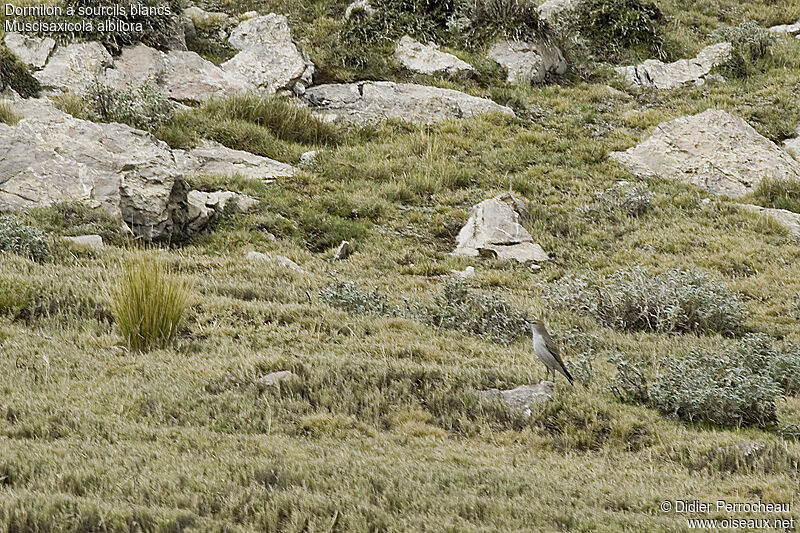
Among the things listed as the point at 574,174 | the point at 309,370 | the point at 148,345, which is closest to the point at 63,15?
the point at 574,174

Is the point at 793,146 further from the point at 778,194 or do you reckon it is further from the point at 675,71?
the point at 675,71

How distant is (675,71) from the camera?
733 inches

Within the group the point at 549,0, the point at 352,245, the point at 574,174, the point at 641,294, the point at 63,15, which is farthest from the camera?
the point at 549,0

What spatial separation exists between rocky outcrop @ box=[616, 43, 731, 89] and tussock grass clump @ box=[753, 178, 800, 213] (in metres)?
5.39

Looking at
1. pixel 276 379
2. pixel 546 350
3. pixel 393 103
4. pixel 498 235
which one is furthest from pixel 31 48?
pixel 546 350

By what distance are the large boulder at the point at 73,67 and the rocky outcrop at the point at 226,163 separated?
2.60 m

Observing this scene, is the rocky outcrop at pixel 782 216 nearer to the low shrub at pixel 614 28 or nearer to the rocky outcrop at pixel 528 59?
the rocky outcrop at pixel 528 59

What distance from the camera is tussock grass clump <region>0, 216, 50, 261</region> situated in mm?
8852

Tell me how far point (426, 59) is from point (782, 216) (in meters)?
8.39

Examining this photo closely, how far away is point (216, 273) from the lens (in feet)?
30.5

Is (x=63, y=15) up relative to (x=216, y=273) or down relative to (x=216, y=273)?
up

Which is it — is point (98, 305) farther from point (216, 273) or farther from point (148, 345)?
point (216, 273)

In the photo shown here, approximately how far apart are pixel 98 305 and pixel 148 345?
106cm

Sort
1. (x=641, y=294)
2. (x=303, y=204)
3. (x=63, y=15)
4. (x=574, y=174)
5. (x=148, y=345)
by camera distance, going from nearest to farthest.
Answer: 1. (x=148, y=345)
2. (x=641, y=294)
3. (x=303, y=204)
4. (x=574, y=174)
5. (x=63, y=15)
